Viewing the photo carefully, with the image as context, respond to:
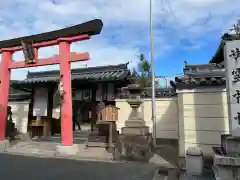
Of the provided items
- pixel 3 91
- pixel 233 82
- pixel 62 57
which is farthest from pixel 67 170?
pixel 3 91

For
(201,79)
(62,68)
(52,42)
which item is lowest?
(201,79)

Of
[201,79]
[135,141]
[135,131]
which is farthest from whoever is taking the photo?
[135,131]

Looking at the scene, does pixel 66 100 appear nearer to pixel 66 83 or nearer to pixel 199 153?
pixel 66 83

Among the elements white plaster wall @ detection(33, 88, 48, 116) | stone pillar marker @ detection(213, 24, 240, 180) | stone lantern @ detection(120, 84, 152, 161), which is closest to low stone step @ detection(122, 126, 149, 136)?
stone lantern @ detection(120, 84, 152, 161)

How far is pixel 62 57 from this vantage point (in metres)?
10.6

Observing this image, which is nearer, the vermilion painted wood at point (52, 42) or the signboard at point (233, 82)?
the signboard at point (233, 82)

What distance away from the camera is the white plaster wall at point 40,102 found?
648 inches

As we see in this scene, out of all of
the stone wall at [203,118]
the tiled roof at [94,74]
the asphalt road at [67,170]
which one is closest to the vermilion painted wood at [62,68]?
the asphalt road at [67,170]

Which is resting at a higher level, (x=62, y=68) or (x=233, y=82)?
(x=62, y=68)

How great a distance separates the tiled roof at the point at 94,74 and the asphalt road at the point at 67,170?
6.89 m

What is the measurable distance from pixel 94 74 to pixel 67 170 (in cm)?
1000

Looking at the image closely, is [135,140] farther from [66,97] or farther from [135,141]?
[66,97]

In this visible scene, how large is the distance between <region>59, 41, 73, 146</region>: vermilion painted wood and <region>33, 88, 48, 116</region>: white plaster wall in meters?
6.78

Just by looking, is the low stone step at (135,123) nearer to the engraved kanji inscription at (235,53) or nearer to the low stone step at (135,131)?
the low stone step at (135,131)
